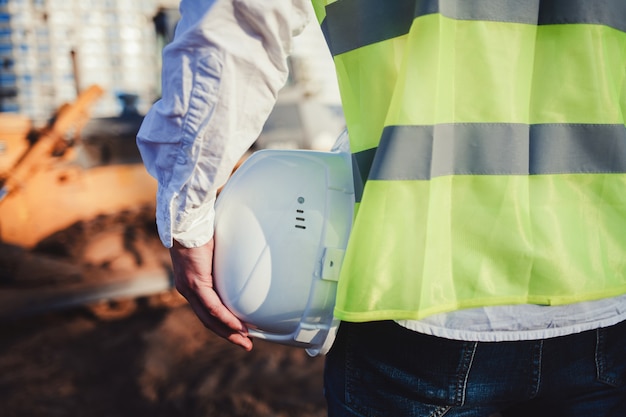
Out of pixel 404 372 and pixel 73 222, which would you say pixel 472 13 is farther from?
pixel 73 222

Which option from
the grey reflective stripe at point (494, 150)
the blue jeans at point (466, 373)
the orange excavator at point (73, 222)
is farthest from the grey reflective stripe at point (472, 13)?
the orange excavator at point (73, 222)

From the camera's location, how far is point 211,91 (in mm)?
801

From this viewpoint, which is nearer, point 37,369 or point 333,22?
point 333,22

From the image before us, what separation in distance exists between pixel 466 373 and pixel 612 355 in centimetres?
28

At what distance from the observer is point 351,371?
36.3 inches

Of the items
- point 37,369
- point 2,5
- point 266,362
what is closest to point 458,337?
point 266,362

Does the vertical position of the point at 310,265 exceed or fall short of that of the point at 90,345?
it exceeds it

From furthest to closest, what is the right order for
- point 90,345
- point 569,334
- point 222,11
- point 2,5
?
point 2,5 < point 90,345 < point 569,334 < point 222,11

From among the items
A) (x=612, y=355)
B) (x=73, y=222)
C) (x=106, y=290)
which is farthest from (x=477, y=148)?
(x=73, y=222)

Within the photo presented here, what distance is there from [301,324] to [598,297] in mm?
467

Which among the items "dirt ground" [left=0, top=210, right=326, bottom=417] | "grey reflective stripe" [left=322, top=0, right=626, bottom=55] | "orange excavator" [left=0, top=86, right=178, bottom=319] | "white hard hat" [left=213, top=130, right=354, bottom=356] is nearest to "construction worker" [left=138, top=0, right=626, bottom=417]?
"grey reflective stripe" [left=322, top=0, right=626, bottom=55]

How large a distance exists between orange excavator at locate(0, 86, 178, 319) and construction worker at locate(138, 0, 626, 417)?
11.9ft

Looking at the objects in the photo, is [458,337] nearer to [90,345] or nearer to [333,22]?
[333,22]

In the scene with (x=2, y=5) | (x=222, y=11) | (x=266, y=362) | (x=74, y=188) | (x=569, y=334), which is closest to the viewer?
(x=222, y=11)
